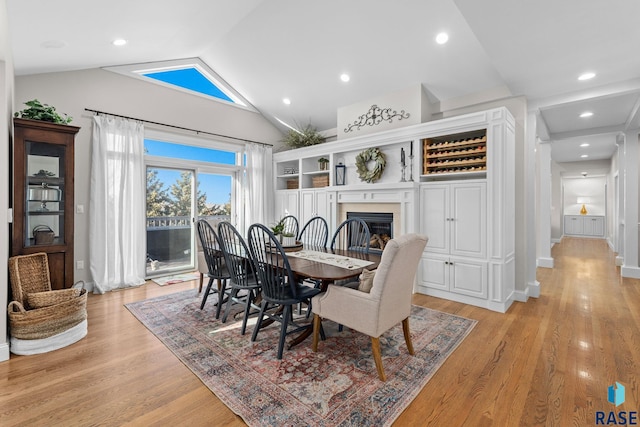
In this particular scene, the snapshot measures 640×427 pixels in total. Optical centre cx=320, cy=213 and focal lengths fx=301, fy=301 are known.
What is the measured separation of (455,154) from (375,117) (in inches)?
56.8

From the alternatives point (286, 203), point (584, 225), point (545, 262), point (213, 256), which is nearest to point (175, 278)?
point (213, 256)

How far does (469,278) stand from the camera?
3.67 m

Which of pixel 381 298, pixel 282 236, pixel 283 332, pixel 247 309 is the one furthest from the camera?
pixel 282 236

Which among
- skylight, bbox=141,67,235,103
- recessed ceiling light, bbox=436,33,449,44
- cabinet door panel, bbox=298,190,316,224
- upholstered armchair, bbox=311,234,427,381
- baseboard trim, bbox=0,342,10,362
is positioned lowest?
baseboard trim, bbox=0,342,10,362

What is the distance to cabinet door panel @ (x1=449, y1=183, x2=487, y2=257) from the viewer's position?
3.58m

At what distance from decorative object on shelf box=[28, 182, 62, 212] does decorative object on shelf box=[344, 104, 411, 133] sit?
3968 millimetres

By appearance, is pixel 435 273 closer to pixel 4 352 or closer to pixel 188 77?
pixel 4 352

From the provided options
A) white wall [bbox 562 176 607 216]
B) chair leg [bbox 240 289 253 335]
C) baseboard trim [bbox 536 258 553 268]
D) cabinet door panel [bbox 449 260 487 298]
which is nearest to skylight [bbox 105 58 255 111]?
chair leg [bbox 240 289 253 335]

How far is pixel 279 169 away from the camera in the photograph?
6.35 metres

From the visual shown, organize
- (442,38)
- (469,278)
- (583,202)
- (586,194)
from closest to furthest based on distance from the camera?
(442,38) < (469,278) < (586,194) < (583,202)

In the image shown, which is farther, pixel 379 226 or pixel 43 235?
pixel 379 226

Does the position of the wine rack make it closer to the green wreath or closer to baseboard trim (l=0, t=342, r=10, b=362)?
the green wreath

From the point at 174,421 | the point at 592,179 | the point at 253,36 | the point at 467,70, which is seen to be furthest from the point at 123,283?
the point at 592,179

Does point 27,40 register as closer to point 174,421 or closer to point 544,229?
point 174,421
